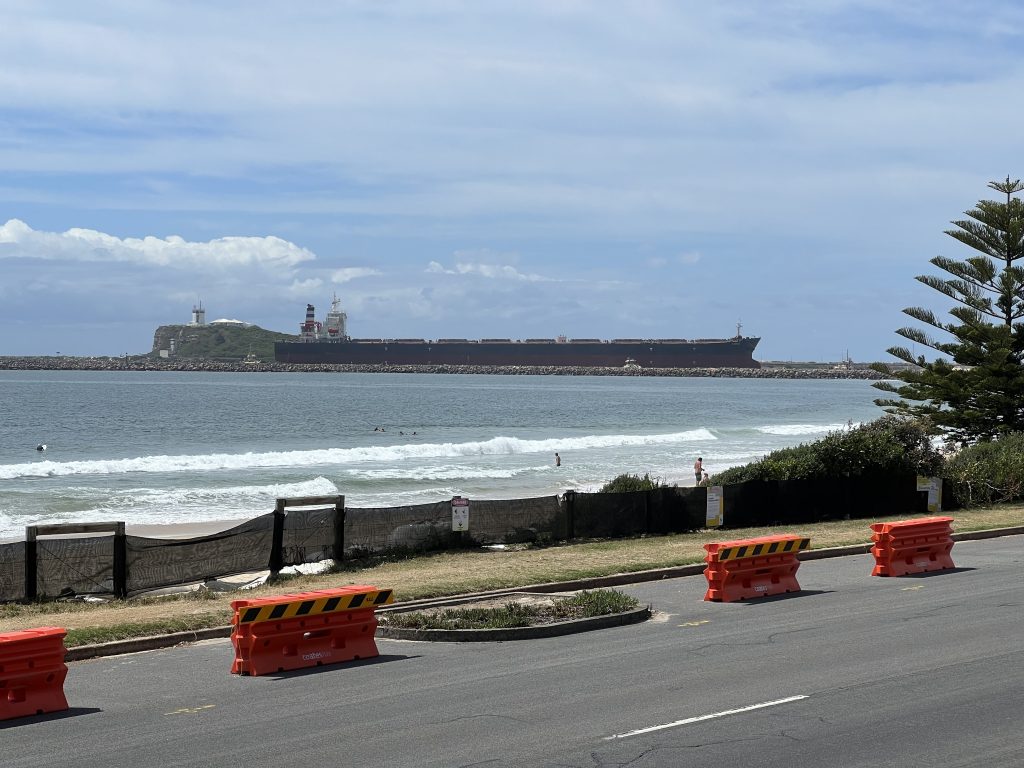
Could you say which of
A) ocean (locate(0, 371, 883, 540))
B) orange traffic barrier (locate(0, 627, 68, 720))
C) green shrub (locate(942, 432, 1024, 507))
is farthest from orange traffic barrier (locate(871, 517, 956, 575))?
ocean (locate(0, 371, 883, 540))

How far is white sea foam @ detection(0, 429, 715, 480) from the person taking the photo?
1945 inches

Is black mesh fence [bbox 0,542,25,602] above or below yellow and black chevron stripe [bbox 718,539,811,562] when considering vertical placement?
below

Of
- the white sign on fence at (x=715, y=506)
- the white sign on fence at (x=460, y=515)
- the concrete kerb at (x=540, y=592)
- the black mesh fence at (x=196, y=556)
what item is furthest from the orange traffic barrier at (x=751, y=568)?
the black mesh fence at (x=196, y=556)

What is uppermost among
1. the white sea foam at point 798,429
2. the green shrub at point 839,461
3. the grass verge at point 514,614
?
the green shrub at point 839,461

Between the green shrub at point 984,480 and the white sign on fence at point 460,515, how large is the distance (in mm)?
11051

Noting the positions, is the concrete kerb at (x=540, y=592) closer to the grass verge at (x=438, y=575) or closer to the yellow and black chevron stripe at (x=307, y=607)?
the grass verge at (x=438, y=575)

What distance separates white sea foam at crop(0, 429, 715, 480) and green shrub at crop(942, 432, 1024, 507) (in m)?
32.0

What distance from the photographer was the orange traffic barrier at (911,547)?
16.1 meters

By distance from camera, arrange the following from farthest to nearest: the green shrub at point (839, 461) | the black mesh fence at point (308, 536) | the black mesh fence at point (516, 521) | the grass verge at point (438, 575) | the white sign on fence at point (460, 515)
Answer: the green shrub at point (839, 461) → the black mesh fence at point (516, 521) → the white sign on fence at point (460, 515) → the black mesh fence at point (308, 536) → the grass verge at point (438, 575)

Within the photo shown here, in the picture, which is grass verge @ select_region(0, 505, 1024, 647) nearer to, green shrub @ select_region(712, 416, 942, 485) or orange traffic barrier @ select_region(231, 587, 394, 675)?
green shrub @ select_region(712, 416, 942, 485)

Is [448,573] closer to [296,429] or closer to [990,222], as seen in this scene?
[990,222]

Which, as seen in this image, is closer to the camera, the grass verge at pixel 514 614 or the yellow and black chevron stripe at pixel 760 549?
the grass verge at pixel 514 614

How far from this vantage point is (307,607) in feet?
35.5

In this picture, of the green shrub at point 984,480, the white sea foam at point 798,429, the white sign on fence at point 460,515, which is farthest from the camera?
the white sea foam at point 798,429
